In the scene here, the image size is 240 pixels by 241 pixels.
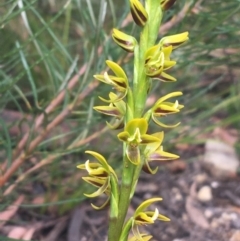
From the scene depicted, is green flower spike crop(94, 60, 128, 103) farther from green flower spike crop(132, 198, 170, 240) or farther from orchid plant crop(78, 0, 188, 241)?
green flower spike crop(132, 198, 170, 240)

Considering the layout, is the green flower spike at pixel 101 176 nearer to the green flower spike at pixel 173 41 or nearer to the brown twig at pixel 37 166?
the green flower spike at pixel 173 41

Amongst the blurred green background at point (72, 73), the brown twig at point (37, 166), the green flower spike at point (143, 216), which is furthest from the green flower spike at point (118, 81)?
the brown twig at point (37, 166)

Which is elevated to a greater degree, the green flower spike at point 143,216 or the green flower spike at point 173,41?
the green flower spike at point 173,41

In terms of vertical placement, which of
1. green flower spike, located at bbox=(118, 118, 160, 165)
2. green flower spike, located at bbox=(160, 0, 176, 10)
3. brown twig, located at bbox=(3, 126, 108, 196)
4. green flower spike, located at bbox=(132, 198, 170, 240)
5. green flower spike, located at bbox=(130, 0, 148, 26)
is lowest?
brown twig, located at bbox=(3, 126, 108, 196)

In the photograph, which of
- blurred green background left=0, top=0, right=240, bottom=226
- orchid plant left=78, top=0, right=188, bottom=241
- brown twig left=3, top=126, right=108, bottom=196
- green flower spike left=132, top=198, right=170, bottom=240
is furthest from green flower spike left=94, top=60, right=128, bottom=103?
brown twig left=3, top=126, right=108, bottom=196

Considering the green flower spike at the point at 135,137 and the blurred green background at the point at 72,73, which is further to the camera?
the blurred green background at the point at 72,73

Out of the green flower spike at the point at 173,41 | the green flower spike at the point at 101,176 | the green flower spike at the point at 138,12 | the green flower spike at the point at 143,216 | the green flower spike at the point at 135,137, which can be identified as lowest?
the green flower spike at the point at 143,216

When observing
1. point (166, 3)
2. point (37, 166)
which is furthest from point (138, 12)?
point (37, 166)
